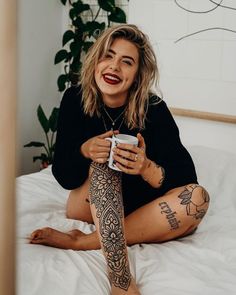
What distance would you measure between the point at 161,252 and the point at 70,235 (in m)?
0.27

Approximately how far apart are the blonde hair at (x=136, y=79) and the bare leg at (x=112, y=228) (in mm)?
328

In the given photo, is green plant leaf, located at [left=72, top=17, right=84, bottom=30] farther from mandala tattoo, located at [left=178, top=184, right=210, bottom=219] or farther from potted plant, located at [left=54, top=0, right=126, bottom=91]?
mandala tattoo, located at [left=178, top=184, right=210, bottom=219]

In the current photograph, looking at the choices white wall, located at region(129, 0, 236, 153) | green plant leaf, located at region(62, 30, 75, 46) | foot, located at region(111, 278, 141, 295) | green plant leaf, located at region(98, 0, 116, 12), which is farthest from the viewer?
green plant leaf, located at region(62, 30, 75, 46)

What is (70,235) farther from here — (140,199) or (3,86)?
(3,86)

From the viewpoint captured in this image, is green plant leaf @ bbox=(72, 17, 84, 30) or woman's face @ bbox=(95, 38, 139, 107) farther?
green plant leaf @ bbox=(72, 17, 84, 30)

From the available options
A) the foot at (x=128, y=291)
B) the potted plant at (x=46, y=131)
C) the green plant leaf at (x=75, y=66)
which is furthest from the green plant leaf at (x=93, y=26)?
the foot at (x=128, y=291)

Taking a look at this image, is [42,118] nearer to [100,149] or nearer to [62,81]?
[62,81]

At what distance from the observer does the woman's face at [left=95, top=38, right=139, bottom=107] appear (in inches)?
54.2

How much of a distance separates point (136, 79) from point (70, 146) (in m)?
0.31

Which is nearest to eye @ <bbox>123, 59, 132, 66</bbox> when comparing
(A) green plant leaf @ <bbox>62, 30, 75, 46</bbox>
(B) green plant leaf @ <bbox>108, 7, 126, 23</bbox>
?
(B) green plant leaf @ <bbox>108, 7, 126, 23</bbox>

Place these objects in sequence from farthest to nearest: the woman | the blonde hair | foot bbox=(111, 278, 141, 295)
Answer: the blonde hair
the woman
foot bbox=(111, 278, 141, 295)

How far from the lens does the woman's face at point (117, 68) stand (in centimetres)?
138

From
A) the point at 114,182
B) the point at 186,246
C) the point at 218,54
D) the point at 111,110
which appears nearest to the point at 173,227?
the point at 186,246

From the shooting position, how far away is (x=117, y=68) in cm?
137
